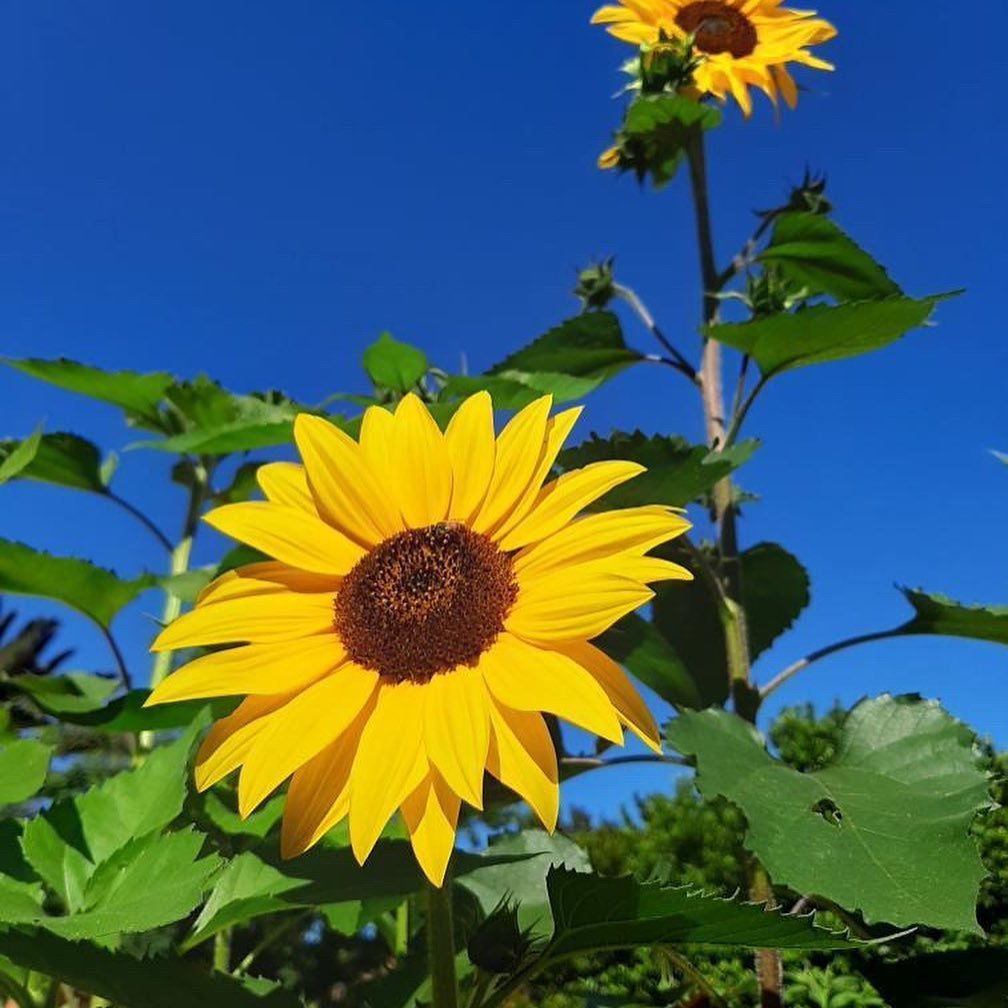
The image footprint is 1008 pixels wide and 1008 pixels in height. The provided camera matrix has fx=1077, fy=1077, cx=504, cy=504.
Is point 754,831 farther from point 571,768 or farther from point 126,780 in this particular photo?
point 126,780

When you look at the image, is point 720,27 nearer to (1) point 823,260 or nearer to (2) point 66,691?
(1) point 823,260

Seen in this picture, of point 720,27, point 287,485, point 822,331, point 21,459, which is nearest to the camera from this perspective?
point 287,485

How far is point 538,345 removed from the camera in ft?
4.76

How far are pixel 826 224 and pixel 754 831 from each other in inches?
33.2

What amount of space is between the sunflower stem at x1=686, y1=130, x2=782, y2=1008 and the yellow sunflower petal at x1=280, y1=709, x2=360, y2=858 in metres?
0.49

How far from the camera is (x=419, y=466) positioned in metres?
0.78

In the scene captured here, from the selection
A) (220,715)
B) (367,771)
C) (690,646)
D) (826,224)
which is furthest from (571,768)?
(826,224)

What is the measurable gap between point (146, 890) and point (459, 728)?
223 millimetres

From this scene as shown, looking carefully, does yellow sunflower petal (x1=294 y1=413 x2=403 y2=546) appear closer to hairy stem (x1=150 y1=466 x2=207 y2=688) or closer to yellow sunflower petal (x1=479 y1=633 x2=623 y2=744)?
yellow sunflower petal (x1=479 y1=633 x2=623 y2=744)

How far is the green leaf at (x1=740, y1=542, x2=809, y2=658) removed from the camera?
1.42 metres

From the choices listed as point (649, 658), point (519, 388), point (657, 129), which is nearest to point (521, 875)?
point (649, 658)

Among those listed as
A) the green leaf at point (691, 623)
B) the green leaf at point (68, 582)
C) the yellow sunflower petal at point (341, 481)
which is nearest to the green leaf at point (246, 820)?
the yellow sunflower petal at point (341, 481)

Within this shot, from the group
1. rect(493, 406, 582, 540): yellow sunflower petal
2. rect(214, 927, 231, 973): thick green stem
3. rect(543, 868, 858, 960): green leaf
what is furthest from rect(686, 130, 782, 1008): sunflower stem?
rect(214, 927, 231, 973): thick green stem

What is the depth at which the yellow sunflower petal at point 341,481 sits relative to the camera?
78cm
